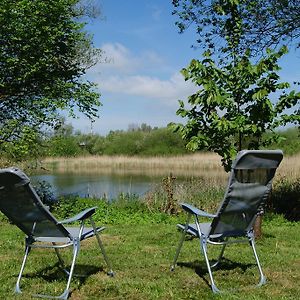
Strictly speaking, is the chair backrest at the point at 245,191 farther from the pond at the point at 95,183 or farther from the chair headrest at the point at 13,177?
the pond at the point at 95,183

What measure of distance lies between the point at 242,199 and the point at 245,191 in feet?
0.23

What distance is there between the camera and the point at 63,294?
10.5 ft

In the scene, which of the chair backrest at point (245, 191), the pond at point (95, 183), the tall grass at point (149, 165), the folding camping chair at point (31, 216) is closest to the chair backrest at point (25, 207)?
the folding camping chair at point (31, 216)

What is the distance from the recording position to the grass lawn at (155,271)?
3328mm

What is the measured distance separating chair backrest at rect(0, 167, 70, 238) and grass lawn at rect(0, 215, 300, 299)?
428 millimetres

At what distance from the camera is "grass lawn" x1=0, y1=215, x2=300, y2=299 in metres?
3.33

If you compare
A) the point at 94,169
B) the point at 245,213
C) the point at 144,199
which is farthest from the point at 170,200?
the point at 94,169

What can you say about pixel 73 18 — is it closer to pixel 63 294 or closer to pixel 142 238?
pixel 142 238

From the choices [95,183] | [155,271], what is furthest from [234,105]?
[95,183]

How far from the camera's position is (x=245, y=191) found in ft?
11.5

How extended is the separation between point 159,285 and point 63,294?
0.72 meters

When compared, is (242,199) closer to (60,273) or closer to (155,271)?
(155,271)

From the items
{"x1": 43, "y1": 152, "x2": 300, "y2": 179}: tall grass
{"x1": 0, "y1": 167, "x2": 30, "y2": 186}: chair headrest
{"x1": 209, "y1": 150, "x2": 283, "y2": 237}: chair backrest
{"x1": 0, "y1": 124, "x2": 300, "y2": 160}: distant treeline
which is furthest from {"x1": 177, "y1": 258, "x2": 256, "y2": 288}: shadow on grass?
{"x1": 0, "y1": 124, "x2": 300, "y2": 160}: distant treeline

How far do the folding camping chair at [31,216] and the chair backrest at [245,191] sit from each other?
1031 millimetres
